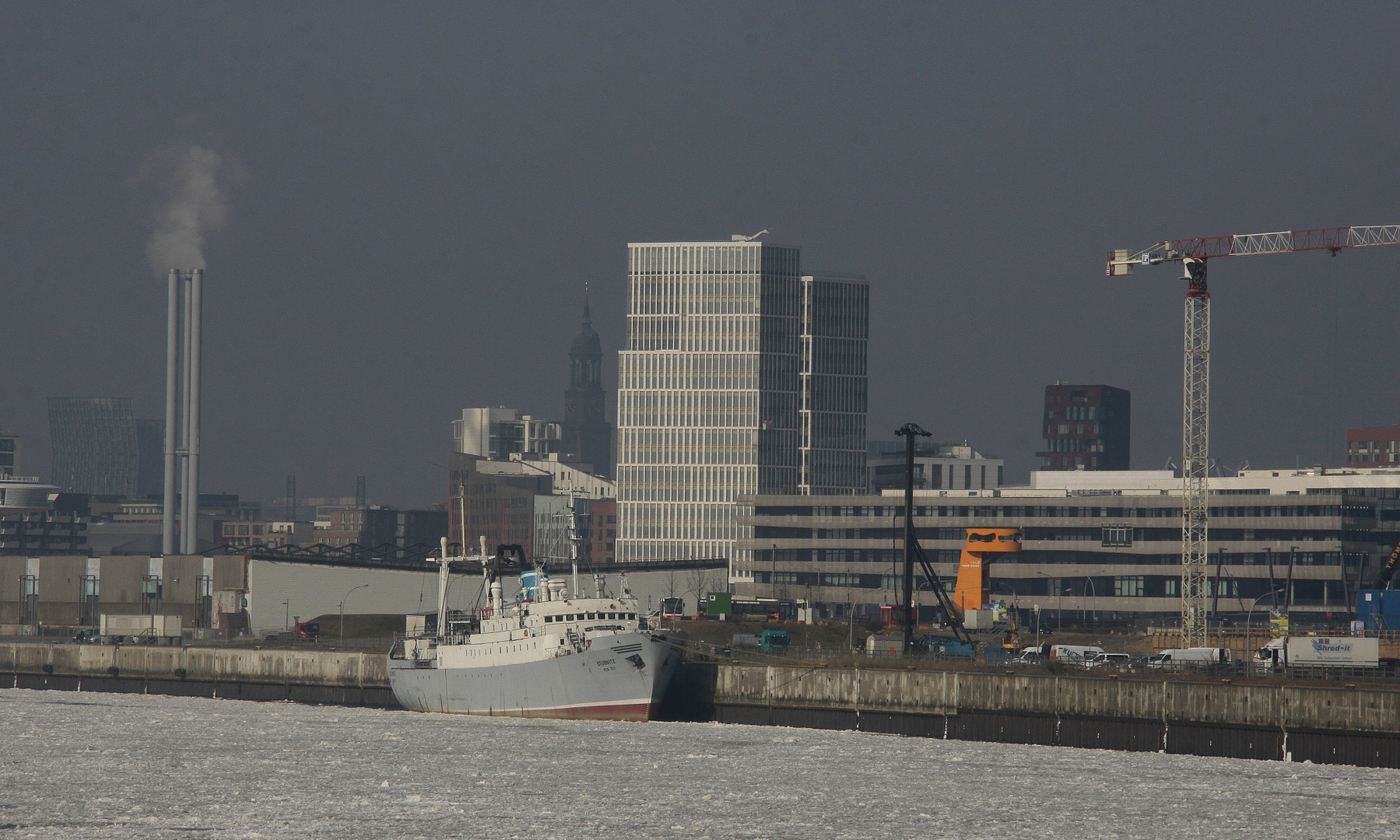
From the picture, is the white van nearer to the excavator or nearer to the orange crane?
the excavator

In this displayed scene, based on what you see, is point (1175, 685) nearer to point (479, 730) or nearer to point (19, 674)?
point (479, 730)

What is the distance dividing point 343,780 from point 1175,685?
40.8 meters

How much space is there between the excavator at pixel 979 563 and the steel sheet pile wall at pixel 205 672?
162ft

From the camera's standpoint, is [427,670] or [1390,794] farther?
[427,670]

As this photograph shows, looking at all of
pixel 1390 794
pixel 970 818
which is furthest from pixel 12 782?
pixel 1390 794

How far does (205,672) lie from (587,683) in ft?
181

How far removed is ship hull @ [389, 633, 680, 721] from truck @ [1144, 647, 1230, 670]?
28.3 m

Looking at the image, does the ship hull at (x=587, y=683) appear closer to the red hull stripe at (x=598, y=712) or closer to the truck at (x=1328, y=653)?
the red hull stripe at (x=598, y=712)

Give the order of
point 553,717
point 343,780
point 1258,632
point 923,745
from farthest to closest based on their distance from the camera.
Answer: point 1258,632 → point 553,717 → point 923,745 → point 343,780

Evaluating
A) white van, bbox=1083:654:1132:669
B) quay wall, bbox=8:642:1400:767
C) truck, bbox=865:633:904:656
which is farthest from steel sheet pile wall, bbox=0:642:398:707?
white van, bbox=1083:654:1132:669

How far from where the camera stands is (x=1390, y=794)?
2847 inches

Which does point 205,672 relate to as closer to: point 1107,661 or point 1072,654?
point 1072,654

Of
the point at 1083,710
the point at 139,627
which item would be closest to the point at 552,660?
the point at 1083,710

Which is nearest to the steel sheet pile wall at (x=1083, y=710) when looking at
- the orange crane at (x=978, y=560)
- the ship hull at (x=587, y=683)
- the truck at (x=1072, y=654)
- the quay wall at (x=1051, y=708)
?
the quay wall at (x=1051, y=708)
